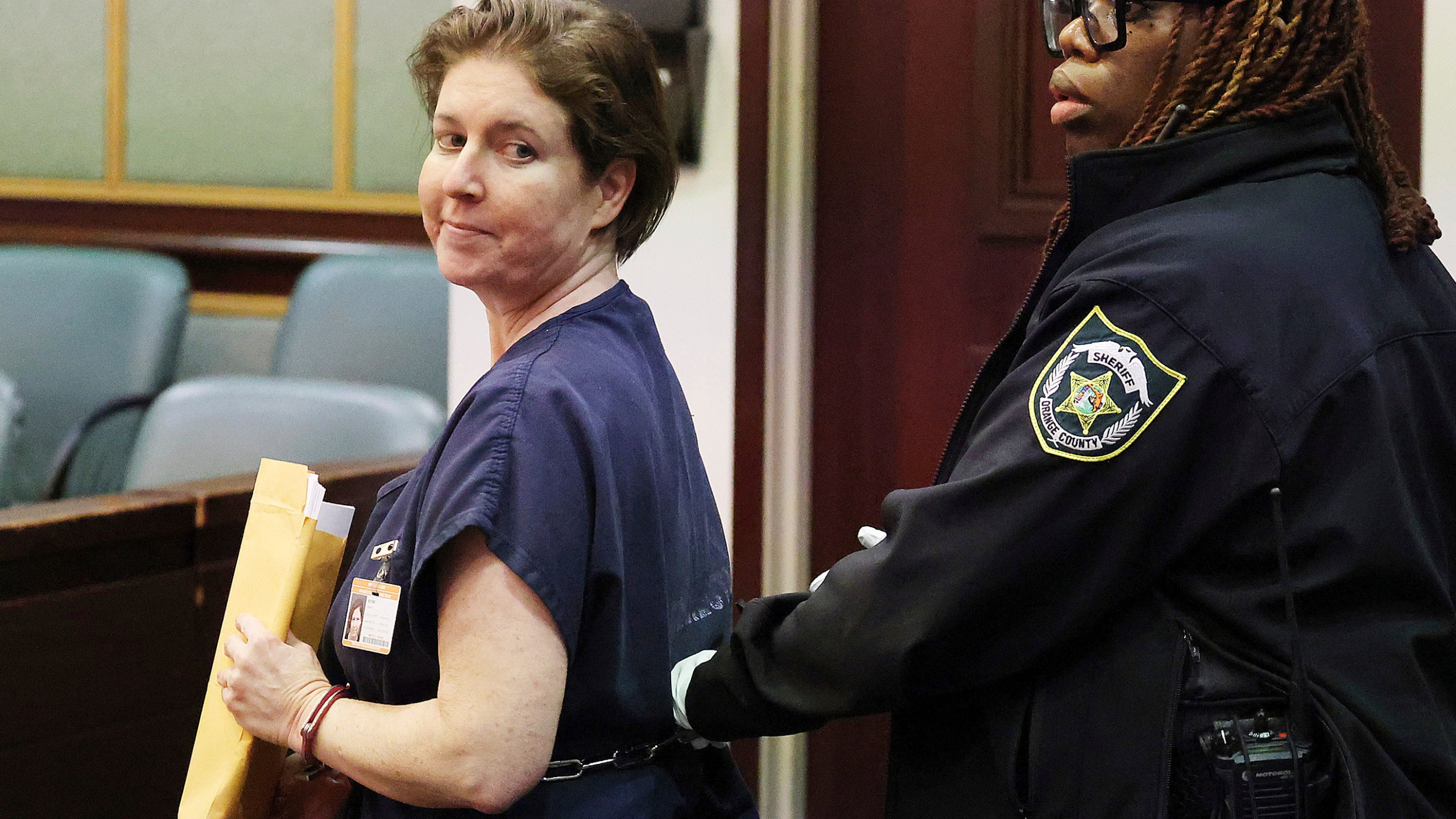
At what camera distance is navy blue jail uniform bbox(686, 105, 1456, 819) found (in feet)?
3.25

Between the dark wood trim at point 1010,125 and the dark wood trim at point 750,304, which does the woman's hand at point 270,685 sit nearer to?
the dark wood trim at point 750,304

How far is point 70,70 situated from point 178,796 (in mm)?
3200

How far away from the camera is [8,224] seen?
439cm

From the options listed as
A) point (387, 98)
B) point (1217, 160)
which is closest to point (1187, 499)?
point (1217, 160)

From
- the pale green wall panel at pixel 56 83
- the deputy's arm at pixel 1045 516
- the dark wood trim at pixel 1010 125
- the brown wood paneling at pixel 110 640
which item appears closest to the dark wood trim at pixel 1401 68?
the dark wood trim at pixel 1010 125

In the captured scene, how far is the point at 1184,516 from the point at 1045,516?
0.33 feet

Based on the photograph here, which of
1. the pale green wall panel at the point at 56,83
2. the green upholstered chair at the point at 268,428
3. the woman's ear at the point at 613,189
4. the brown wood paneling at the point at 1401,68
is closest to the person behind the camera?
the woman's ear at the point at 613,189

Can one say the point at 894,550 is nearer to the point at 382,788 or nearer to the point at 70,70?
the point at 382,788

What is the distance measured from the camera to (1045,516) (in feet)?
3.31

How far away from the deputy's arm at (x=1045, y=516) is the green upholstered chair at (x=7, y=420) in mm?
2229

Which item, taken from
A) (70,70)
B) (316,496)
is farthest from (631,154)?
(70,70)

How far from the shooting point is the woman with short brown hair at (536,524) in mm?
1028

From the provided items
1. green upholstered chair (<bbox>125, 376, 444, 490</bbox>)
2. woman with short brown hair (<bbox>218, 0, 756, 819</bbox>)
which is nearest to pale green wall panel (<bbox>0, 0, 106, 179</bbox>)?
green upholstered chair (<bbox>125, 376, 444, 490</bbox>)

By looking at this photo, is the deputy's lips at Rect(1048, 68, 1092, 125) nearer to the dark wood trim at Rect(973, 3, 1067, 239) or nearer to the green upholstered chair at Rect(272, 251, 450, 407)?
the dark wood trim at Rect(973, 3, 1067, 239)
